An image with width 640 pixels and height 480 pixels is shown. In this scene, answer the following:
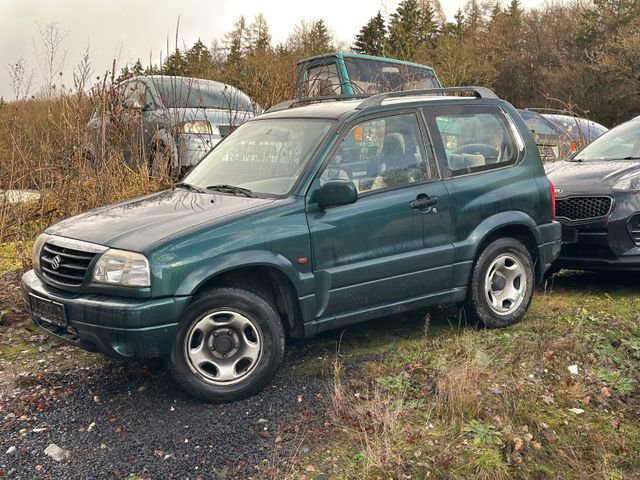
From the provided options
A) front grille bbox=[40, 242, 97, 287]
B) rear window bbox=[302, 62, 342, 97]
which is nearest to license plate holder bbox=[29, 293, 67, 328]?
front grille bbox=[40, 242, 97, 287]

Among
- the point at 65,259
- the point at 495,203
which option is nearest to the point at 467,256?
the point at 495,203

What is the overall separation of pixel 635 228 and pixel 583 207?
1.60 feet

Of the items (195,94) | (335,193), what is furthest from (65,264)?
(195,94)

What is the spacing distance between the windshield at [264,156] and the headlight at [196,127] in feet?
10.00

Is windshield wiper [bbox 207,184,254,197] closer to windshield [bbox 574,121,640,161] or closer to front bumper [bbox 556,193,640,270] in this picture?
Answer: front bumper [bbox 556,193,640,270]

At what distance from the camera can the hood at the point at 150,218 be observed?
3982 mm

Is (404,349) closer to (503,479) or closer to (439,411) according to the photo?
(439,411)

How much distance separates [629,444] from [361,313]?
1784mm

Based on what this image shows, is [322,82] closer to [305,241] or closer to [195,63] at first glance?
[195,63]

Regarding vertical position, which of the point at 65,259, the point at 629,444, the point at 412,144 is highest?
the point at 412,144

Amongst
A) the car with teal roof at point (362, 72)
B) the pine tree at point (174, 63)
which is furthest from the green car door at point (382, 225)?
the car with teal roof at point (362, 72)

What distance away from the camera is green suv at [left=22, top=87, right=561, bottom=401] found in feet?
12.8

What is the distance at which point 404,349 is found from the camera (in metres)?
4.93

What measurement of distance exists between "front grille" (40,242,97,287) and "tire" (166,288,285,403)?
0.68m
